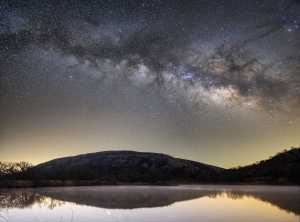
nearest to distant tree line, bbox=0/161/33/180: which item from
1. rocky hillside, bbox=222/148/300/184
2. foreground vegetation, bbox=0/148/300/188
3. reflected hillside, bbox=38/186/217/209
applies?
foreground vegetation, bbox=0/148/300/188

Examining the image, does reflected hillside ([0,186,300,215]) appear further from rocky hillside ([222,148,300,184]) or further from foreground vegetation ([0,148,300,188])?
rocky hillside ([222,148,300,184])

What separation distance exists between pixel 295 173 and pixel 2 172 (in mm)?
41498

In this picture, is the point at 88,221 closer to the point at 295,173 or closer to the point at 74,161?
the point at 295,173

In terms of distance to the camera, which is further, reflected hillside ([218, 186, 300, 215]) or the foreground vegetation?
the foreground vegetation

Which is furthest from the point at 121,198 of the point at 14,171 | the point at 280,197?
the point at 14,171

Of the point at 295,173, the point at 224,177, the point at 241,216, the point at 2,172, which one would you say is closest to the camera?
the point at 241,216

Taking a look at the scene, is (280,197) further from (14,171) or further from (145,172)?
(145,172)

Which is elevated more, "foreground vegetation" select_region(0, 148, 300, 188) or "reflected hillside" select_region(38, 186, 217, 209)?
"foreground vegetation" select_region(0, 148, 300, 188)

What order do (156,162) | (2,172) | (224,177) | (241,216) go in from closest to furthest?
(241,216), (2,172), (224,177), (156,162)

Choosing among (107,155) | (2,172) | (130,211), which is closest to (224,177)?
(2,172)

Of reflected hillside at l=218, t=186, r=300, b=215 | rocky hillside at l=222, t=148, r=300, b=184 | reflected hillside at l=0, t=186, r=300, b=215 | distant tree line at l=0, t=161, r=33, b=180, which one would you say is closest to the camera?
reflected hillside at l=218, t=186, r=300, b=215

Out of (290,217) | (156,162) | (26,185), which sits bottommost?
(290,217)

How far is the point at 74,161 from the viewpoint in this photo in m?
144

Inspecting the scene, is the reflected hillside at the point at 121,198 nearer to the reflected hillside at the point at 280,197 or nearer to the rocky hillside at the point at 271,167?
the reflected hillside at the point at 280,197
